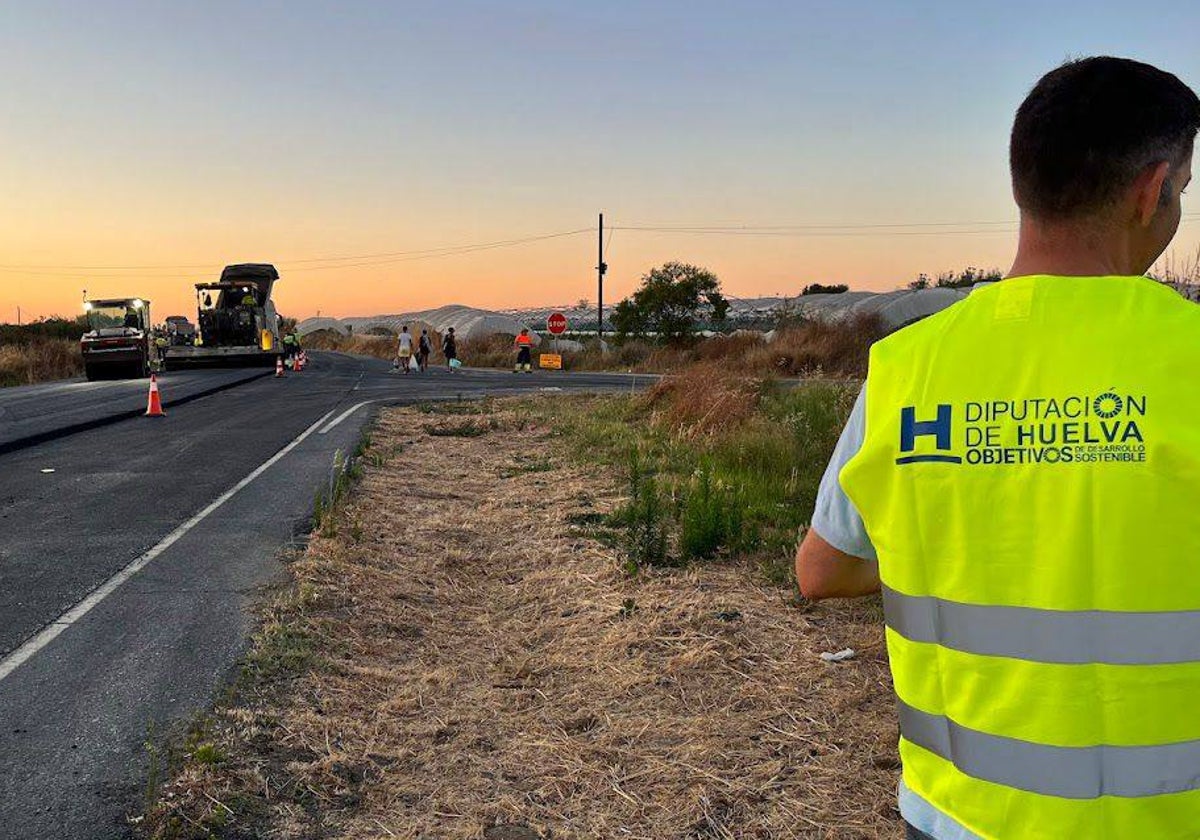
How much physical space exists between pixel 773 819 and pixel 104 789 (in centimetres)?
255

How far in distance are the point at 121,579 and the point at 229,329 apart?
104ft

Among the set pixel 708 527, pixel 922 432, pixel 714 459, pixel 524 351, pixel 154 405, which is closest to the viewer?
pixel 922 432

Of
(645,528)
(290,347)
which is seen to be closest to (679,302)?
(290,347)

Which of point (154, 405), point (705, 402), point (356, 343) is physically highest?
point (356, 343)

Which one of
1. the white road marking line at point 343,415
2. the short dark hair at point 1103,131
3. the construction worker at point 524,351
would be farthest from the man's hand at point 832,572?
the construction worker at point 524,351

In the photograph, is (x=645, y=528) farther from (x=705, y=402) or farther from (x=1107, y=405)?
(x=1107, y=405)

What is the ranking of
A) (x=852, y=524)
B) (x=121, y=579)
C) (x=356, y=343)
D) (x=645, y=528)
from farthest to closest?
(x=356, y=343)
(x=645, y=528)
(x=121, y=579)
(x=852, y=524)

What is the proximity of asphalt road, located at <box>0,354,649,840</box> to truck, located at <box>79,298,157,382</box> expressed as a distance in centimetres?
1360

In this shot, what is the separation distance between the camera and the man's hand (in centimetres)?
154

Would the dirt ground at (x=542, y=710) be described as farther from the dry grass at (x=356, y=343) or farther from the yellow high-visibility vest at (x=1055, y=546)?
the dry grass at (x=356, y=343)

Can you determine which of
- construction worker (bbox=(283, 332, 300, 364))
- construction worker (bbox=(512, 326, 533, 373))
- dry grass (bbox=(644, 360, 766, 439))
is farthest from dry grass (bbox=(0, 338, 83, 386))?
dry grass (bbox=(644, 360, 766, 439))

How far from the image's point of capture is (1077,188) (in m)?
1.36

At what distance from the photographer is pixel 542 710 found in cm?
427

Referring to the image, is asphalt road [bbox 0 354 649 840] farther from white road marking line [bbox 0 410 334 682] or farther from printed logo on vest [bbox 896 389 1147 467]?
printed logo on vest [bbox 896 389 1147 467]
